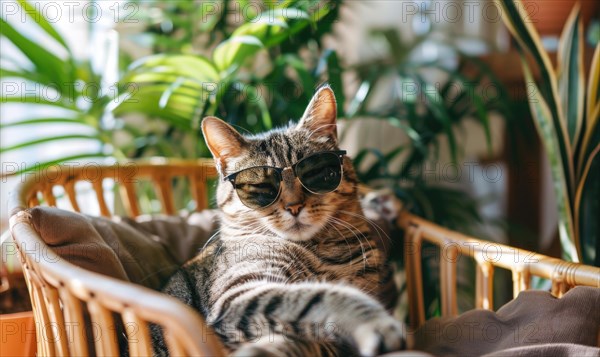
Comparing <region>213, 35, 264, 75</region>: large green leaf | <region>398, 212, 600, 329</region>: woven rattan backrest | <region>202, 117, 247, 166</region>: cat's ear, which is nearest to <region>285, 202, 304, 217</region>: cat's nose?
<region>202, 117, 247, 166</region>: cat's ear

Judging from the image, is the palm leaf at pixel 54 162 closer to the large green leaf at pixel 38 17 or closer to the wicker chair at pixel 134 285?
the wicker chair at pixel 134 285

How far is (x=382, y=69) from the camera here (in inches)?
60.4

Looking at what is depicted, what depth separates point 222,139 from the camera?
3.04 ft

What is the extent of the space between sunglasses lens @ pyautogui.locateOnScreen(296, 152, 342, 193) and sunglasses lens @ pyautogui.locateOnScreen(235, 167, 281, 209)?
42 millimetres

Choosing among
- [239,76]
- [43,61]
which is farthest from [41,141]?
[239,76]

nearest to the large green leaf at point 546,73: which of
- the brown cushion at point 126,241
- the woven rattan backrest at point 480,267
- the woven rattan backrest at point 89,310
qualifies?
the woven rattan backrest at point 480,267

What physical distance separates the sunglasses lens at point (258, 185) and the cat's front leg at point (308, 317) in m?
0.16

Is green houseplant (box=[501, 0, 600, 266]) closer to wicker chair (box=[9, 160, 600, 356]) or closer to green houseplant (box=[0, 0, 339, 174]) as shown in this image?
wicker chair (box=[9, 160, 600, 356])

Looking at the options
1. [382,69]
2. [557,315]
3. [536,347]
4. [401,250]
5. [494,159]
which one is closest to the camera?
[536,347]

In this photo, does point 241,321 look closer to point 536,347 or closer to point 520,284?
point 536,347

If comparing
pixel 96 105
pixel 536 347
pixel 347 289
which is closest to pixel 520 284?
pixel 536 347

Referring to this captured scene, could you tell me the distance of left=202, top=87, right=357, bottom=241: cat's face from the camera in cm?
88

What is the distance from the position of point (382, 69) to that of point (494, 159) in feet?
2.87

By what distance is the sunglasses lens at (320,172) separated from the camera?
874 millimetres
